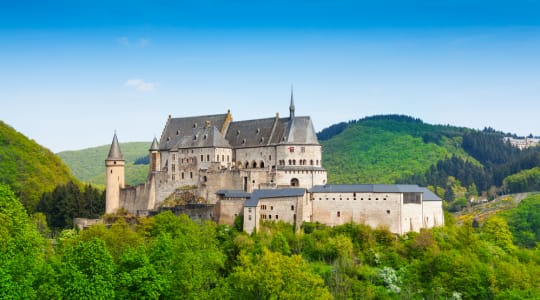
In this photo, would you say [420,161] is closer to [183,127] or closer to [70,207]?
[183,127]

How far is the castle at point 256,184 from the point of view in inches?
2603

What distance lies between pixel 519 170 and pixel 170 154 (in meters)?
103

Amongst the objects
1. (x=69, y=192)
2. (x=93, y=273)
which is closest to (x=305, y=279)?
(x=93, y=273)

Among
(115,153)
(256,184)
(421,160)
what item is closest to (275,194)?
(256,184)

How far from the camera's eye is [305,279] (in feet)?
162

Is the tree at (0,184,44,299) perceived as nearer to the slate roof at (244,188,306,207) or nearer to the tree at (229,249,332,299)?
the tree at (229,249,332,299)

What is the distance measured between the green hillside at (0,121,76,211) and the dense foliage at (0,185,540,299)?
A: 27668 millimetres

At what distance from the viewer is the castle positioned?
66125 mm

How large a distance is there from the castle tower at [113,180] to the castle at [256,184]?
0.36 ft

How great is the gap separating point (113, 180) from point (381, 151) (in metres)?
106

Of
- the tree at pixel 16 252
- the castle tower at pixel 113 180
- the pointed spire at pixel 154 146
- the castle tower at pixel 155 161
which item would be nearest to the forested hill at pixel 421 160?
the pointed spire at pixel 154 146

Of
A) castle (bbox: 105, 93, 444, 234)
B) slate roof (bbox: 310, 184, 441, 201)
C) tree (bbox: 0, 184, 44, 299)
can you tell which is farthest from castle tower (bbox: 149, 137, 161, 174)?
tree (bbox: 0, 184, 44, 299)

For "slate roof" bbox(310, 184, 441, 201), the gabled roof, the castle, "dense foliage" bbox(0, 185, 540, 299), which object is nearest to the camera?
"dense foliage" bbox(0, 185, 540, 299)

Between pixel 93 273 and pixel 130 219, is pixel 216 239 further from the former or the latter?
pixel 93 273
